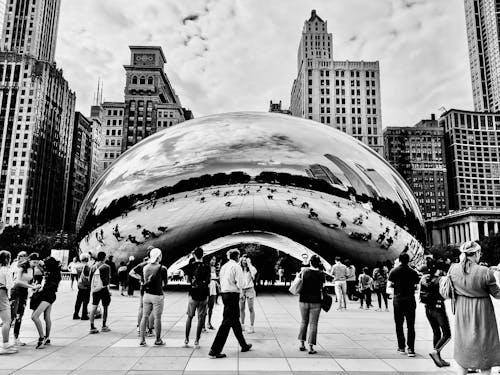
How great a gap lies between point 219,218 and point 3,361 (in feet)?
20.7

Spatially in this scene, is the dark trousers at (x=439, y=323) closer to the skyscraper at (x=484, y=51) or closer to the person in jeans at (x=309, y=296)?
the person in jeans at (x=309, y=296)

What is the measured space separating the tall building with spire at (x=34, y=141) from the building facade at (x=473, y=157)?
431ft

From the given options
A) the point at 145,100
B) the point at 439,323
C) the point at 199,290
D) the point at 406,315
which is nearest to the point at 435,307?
the point at 439,323

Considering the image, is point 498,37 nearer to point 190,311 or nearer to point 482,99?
point 482,99

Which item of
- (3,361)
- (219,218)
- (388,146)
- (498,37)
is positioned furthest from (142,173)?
(498,37)

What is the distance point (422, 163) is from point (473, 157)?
939 inches

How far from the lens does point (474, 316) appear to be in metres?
4.29

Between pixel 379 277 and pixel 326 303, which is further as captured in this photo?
pixel 379 277

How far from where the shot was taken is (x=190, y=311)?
6574 millimetres

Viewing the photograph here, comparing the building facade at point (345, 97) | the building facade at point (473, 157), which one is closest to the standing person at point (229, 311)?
the building facade at point (345, 97)

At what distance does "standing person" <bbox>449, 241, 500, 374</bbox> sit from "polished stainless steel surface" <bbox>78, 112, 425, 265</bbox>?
611cm

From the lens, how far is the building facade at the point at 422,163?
146 metres

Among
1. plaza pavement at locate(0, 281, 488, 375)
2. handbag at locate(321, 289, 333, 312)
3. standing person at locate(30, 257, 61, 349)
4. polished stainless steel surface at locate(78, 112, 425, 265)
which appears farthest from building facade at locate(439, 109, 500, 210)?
standing person at locate(30, 257, 61, 349)

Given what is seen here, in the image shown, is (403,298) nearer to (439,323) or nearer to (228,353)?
(439,323)
